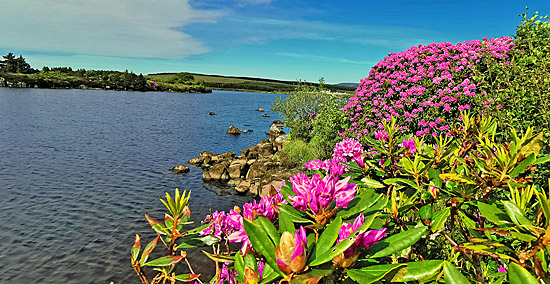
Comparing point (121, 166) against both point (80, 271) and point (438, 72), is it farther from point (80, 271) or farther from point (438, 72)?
point (438, 72)

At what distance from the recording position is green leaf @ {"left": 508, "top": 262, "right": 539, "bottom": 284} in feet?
2.60

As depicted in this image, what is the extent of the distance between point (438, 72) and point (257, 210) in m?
9.09

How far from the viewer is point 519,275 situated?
819 mm

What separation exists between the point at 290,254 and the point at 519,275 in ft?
2.13

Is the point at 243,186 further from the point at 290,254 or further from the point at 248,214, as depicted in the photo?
the point at 290,254

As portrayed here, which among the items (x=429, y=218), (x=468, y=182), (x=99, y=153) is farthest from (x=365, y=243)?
(x=99, y=153)

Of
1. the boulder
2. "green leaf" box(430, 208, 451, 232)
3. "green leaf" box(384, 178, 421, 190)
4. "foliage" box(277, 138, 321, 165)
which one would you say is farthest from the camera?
the boulder

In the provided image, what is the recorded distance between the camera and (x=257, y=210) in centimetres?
135

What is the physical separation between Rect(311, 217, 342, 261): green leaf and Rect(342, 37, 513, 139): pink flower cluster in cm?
741

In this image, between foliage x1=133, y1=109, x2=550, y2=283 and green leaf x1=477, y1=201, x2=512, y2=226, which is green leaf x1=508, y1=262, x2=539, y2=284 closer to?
foliage x1=133, y1=109, x2=550, y2=283

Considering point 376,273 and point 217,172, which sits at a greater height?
point 376,273

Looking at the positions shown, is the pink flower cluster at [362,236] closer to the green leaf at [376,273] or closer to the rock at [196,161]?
the green leaf at [376,273]

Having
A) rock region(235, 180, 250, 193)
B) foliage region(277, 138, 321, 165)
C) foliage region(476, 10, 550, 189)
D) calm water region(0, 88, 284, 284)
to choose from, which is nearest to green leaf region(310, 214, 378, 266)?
foliage region(476, 10, 550, 189)

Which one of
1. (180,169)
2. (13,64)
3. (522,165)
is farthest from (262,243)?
(13,64)
